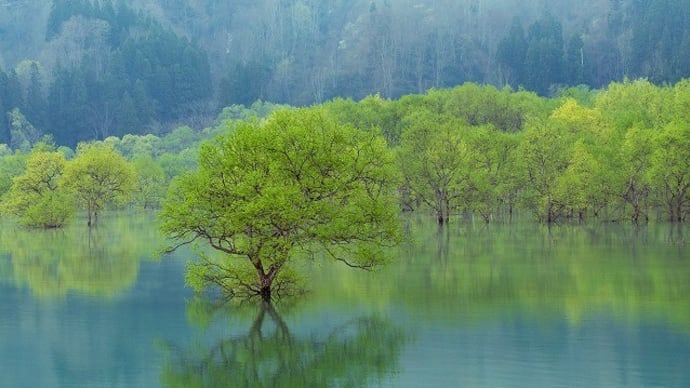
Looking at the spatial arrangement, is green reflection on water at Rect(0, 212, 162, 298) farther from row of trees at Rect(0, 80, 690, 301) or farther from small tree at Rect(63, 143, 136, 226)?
small tree at Rect(63, 143, 136, 226)

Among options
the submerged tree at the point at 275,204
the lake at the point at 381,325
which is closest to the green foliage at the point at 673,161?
the lake at the point at 381,325

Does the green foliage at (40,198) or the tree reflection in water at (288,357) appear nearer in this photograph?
the tree reflection in water at (288,357)

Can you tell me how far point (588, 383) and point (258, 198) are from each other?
1686 centimetres

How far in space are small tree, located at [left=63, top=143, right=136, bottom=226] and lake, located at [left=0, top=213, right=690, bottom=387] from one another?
4335cm

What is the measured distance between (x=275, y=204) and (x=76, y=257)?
3031 centimetres

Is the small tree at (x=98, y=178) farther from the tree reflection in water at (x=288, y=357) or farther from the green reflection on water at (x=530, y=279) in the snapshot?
the tree reflection in water at (x=288, y=357)

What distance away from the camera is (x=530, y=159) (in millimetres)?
88312

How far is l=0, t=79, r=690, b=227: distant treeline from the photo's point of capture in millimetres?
83938

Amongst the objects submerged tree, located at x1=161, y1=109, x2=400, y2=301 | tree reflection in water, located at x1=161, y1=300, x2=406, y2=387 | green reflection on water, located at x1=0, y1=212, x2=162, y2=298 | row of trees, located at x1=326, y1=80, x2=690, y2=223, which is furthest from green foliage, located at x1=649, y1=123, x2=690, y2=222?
tree reflection in water, located at x1=161, y1=300, x2=406, y2=387

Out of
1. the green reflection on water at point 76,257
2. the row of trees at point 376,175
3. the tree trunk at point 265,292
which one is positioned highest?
the row of trees at point 376,175

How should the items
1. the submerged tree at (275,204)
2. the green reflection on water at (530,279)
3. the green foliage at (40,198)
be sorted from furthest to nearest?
the green foliage at (40,198) → the submerged tree at (275,204) → the green reflection on water at (530,279)

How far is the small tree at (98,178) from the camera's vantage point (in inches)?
4038

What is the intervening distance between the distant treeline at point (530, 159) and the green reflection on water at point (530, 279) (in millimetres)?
13378

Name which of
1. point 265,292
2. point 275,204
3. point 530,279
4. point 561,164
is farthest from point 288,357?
point 561,164
